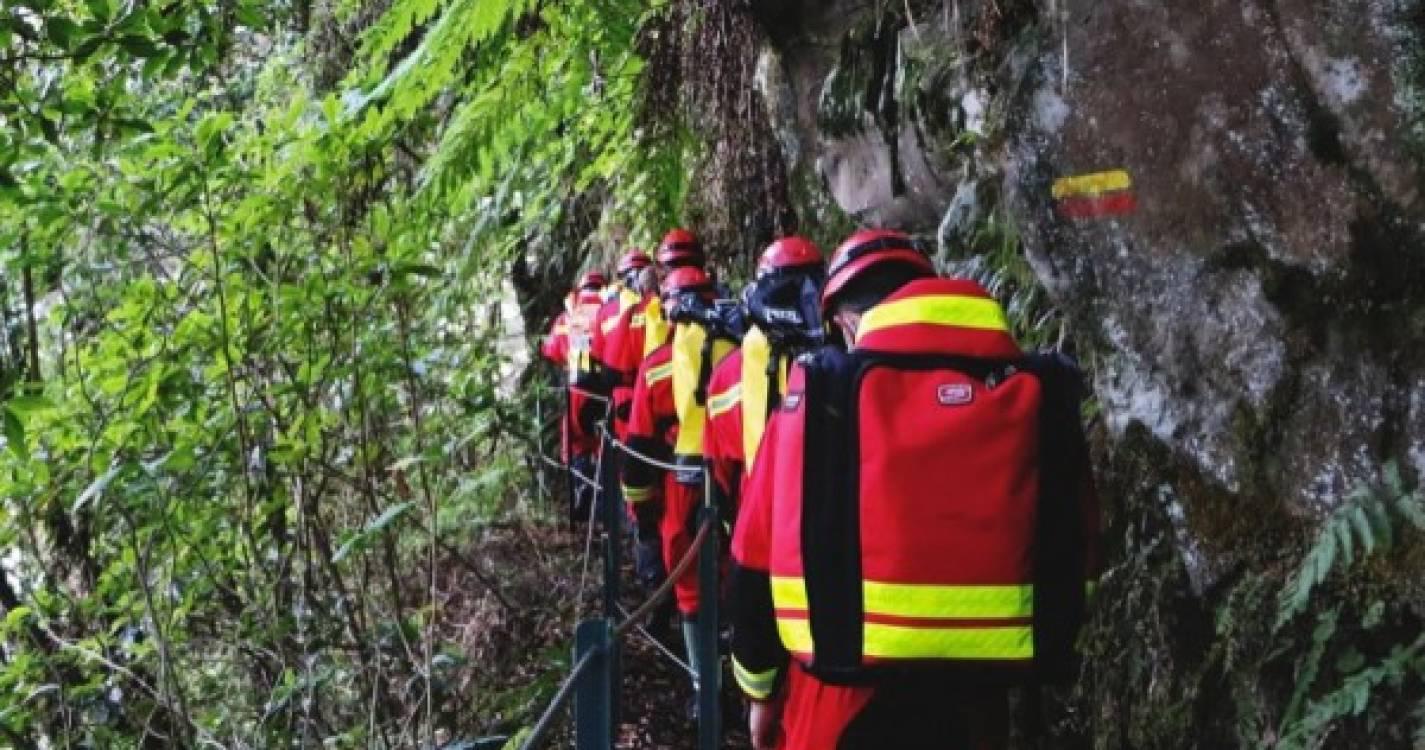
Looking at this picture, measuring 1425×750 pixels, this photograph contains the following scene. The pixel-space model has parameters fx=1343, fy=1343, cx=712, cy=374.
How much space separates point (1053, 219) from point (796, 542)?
6.00 ft

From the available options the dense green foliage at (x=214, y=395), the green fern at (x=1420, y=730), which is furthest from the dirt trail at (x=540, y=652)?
the green fern at (x=1420, y=730)

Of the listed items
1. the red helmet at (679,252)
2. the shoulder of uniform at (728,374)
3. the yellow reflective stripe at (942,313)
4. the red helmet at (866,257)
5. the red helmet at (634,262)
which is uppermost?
the red helmet at (866,257)

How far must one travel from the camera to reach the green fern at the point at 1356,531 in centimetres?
310

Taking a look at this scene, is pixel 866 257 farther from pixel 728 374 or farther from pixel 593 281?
pixel 593 281

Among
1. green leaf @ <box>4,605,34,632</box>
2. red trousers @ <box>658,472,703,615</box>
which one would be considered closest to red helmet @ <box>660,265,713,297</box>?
red trousers @ <box>658,472,703,615</box>

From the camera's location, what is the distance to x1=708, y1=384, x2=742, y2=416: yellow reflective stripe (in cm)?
466

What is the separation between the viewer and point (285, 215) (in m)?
4.81

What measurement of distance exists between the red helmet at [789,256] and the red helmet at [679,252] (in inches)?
79.7

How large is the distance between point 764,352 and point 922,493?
1.62 m

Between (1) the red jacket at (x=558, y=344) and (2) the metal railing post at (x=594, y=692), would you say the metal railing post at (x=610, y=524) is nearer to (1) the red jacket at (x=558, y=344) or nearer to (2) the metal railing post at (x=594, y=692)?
(2) the metal railing post at (x=594, y=692)

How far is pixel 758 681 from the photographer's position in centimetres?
321

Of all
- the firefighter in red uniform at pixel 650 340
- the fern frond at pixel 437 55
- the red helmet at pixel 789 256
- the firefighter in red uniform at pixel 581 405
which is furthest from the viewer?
the firefighter in red uniform at pixel 581 405

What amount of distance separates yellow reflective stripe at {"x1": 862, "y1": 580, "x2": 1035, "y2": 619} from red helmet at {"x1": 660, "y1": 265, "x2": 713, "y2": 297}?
3415mm

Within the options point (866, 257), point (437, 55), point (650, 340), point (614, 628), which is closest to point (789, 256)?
point (866, 257)
